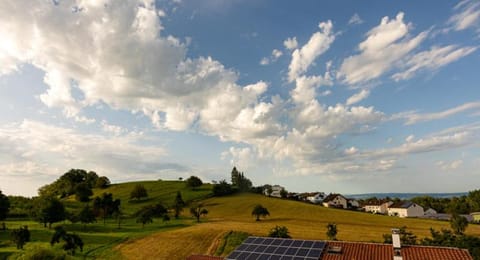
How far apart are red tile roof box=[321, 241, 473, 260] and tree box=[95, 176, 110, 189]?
15723 cm

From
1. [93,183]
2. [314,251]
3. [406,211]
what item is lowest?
[406,211]

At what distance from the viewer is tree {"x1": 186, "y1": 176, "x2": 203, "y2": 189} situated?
149 meters

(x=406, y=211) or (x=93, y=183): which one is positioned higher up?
(x=93, y=183)

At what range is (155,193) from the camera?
141375 millimetres

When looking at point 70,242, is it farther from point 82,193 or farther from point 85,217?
point 82,193

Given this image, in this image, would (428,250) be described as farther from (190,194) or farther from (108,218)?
(190,194)

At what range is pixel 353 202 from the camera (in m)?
188

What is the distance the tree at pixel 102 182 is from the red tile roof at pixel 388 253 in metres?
157

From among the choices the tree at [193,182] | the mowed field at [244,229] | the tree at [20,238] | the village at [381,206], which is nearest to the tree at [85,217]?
the tree at [20,238]

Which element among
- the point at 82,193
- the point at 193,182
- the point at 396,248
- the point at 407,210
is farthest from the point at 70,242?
the point at 407,210

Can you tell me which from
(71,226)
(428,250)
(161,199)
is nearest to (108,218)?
(71,226)

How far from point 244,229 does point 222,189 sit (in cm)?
7294

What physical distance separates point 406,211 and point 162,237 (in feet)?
370

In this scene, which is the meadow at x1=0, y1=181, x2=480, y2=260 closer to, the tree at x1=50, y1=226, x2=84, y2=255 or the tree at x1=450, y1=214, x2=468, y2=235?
the tree at x1=50, y1=226, x2=84, y2=255
